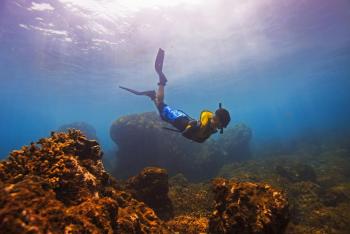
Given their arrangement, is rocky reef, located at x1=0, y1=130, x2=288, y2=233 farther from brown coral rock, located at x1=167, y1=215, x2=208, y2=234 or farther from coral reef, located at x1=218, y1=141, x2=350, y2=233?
coral reef, located at x1=218, y1=141, x2=350, y2=233

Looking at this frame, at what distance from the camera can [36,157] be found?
4742 millimetres

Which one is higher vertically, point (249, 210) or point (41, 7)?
point (41, 7)

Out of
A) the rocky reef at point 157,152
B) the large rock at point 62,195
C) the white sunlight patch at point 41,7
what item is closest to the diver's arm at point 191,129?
the large rock at point 62,195

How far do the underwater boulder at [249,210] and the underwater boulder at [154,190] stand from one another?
96.4 inches

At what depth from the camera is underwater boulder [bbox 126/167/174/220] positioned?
747cm

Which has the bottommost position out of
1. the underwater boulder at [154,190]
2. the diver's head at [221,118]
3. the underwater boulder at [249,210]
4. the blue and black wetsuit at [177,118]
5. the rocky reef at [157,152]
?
the underwater boulder at [249,210]

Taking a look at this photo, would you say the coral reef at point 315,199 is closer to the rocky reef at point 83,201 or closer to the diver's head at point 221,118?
the rocky reef at point 83,201

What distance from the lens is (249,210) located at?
467 cm

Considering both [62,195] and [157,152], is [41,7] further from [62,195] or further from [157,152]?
[62,195]

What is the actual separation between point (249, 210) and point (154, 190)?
138 inches

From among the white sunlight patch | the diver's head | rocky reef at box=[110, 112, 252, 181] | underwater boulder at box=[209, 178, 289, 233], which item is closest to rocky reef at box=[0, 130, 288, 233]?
underwater boulder at box=[209, 178, 289, 233]

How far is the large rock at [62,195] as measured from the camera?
9.78ft

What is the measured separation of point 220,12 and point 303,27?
11131 mm

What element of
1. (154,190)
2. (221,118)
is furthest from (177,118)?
(154,190)
